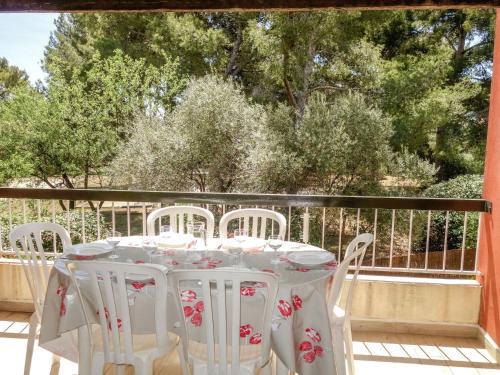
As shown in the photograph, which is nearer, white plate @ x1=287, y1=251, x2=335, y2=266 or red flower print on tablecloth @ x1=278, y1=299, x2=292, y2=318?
red flower print on tablecloth @ x1=278, y1=299, x2=292, y2=318

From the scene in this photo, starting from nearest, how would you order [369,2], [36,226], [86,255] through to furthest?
[86,255] < [36,226] < [369,2]

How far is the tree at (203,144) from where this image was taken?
32.0 ft

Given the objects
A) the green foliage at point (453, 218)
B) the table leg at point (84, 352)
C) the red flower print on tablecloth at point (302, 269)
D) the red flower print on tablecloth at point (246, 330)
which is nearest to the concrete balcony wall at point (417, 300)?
the red flower print on tablecloth at point (302, 269)

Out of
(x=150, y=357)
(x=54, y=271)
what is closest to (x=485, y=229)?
(x=150, y=357)

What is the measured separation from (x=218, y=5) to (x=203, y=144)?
6.90 metres

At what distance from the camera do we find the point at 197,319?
1975mm

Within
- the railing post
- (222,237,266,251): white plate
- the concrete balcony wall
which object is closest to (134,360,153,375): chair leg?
(222,237,266,251): white plate

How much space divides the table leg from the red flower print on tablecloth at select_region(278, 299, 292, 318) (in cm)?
97

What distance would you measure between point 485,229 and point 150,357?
2.62 m

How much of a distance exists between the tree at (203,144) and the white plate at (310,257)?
720cm

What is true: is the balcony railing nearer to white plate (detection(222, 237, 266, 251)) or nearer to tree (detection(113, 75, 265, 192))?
white plate (detection(222, 237, 266, 251))

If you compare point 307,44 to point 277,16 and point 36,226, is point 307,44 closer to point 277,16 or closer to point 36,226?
point 277,16

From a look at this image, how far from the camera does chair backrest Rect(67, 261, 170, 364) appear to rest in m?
1.82

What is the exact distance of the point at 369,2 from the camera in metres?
2.84
